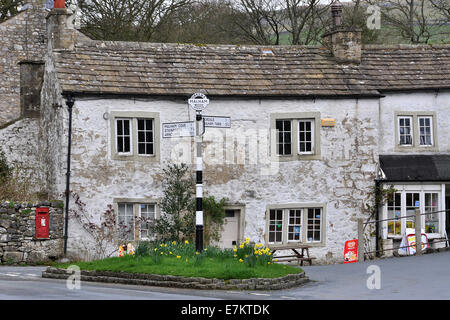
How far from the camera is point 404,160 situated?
99.8 feet

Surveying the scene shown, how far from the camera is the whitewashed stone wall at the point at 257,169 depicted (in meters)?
28.1

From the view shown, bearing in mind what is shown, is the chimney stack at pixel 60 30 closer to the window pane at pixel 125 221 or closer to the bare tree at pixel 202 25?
the window pane at pixel 125 221

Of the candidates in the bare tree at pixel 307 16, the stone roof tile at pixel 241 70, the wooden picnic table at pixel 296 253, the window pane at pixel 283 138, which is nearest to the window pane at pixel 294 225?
the wooden picnic table at pixel 296 253

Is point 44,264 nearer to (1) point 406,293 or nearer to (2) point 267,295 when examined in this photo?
(2) point 267,295

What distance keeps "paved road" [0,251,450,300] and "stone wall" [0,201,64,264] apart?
149 inches

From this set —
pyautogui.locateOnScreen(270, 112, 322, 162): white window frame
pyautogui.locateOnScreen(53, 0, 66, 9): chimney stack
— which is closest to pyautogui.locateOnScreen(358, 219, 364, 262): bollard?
pyautogui.locateOnScreen(270, 112, 322, 162): white window frame

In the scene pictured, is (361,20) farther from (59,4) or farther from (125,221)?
(125,221)

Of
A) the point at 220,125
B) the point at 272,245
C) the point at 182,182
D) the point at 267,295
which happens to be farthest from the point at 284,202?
the point at 267,295

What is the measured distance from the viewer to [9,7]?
44.9 m

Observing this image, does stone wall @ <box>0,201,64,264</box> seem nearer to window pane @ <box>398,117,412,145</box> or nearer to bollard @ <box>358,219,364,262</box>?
bollard @ <box>358,219,364,262</box>

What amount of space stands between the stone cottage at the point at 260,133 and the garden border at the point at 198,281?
744 cm

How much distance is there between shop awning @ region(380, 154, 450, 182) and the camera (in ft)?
98.4

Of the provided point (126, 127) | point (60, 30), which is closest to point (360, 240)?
point (126, 127)

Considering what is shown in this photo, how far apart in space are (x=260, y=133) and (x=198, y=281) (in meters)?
10.9
